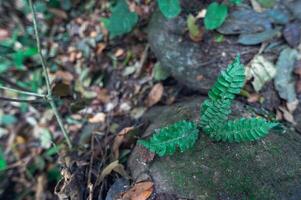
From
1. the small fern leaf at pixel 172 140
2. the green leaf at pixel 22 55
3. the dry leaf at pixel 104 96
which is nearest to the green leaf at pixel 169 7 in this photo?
the small fern leaf at pixel 172 140

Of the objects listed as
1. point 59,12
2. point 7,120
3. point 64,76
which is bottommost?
point 7,120

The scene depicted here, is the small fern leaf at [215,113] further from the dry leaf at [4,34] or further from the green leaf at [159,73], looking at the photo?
the dry leaf at [4,34]

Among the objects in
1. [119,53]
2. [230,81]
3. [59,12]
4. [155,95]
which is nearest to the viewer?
[230,81]

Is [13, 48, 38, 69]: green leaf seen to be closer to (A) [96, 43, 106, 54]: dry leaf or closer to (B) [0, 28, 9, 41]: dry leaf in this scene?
(B) [0, 28, 9, 41]: dry leaf

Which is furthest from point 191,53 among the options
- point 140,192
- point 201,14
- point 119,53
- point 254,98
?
point 140,192

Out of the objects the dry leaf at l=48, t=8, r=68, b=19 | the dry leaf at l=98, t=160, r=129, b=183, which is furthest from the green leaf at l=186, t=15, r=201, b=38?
the dry leaf at l=48, t=8, r=68, b=19

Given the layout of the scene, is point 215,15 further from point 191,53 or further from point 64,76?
point 64,76
